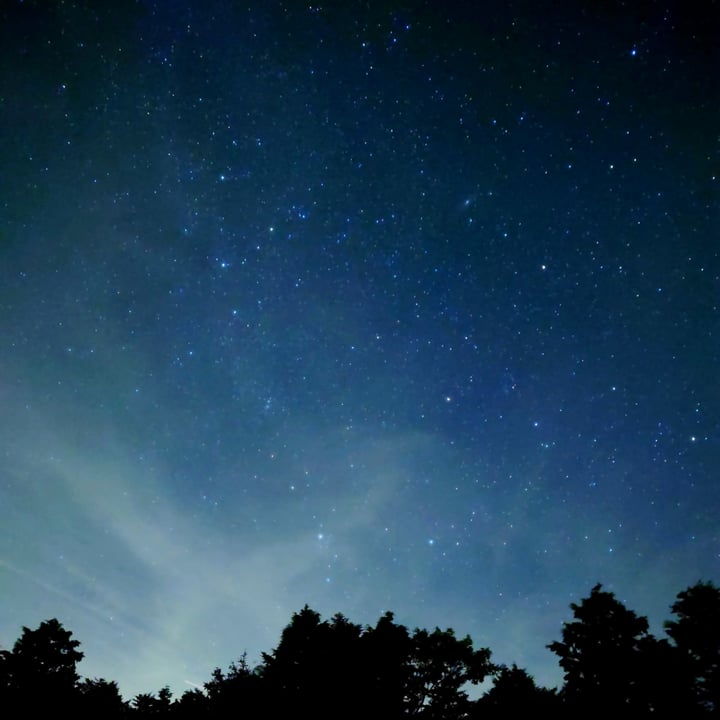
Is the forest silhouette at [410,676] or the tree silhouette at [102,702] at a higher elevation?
the forest silhouette at [410,676]

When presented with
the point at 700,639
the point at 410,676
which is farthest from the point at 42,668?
the point at 700,639

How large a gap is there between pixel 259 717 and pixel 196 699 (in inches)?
205

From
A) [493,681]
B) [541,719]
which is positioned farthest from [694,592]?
[493,681]

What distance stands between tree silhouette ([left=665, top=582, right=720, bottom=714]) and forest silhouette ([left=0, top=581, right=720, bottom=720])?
0.03 meters

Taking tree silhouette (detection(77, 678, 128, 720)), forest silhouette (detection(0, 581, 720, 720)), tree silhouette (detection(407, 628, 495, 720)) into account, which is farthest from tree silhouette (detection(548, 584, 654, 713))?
tree silhouette (detection(77, 678, 128, 720))

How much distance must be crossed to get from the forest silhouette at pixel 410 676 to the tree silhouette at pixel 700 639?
3cm

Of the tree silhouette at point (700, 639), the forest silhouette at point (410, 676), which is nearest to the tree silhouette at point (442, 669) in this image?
the forest silhouette at point (410, 676)

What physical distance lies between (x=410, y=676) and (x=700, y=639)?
15.1m

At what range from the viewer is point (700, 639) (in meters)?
15.4

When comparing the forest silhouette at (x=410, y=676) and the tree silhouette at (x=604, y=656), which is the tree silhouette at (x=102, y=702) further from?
the tree silhouette at (x=604, y=656)

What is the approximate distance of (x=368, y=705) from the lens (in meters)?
19.6

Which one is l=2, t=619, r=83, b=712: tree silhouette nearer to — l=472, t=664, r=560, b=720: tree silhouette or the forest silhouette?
the forest silhouette

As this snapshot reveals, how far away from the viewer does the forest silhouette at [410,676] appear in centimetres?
1481

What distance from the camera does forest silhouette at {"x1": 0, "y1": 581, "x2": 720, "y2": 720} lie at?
14812 mm
